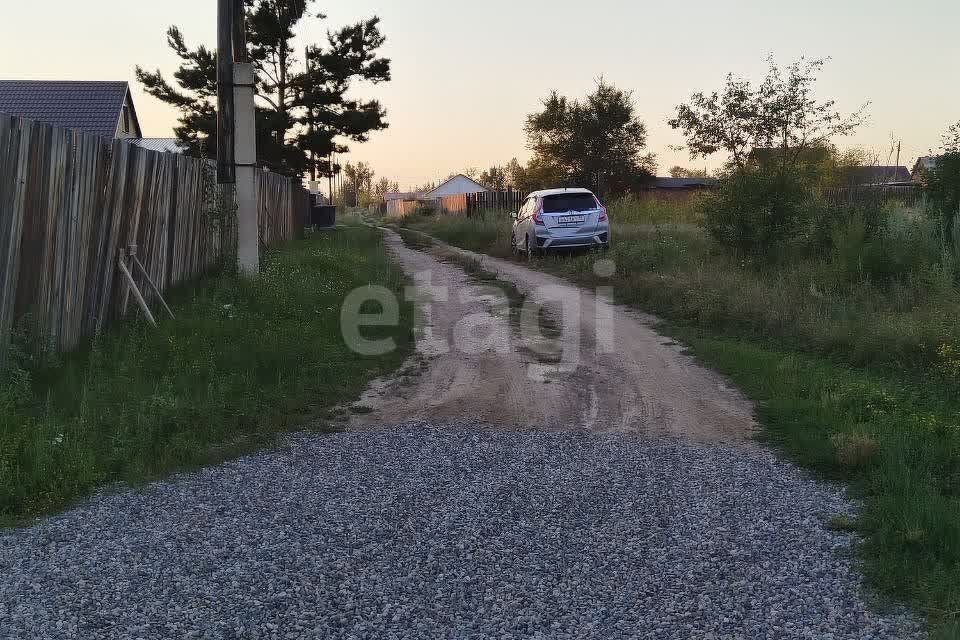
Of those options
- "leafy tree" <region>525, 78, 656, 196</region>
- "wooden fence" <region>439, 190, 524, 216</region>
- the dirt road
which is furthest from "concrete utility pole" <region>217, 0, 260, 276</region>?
"leafy tree" <region>525, 78, 656, 196</region>

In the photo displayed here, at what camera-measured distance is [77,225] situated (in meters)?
7.33

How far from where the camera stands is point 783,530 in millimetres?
4238

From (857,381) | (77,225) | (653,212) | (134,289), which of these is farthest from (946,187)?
(77,225)

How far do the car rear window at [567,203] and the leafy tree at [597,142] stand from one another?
32.7 m

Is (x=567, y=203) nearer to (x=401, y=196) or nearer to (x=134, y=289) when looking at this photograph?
(x=134, y=289)

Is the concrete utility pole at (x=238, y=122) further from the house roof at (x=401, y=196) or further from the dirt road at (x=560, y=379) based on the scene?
the house roof at (x=401, y=196)

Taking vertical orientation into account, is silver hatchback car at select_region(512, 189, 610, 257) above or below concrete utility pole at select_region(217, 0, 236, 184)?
below

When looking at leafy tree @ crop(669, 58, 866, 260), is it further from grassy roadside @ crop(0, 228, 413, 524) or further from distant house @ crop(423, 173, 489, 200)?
distant house @ crop(423, 173, 489, 200)

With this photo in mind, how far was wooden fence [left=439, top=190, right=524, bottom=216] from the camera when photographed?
35.0 metres

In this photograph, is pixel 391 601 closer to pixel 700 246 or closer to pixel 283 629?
pixel 283 629

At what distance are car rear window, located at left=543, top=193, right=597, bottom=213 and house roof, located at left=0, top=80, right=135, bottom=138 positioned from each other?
2033 centimetres

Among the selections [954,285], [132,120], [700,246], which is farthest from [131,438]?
[132,120]

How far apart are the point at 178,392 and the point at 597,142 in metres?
48.5

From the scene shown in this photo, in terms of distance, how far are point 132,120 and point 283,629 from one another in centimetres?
4330
